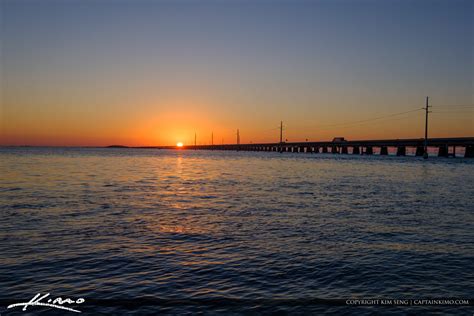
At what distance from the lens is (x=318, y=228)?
44.7ft

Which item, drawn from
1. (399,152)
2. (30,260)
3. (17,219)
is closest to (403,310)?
(30,260)

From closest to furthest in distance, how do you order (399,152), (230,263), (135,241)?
(230,263)
(135,241)
(399,152)

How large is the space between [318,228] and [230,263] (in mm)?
5335

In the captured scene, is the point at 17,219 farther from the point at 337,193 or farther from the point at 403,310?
the point at 337,193

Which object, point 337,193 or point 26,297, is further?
point 337,193

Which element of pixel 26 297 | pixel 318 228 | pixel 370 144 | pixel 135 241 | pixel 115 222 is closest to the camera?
pixel 26 297
